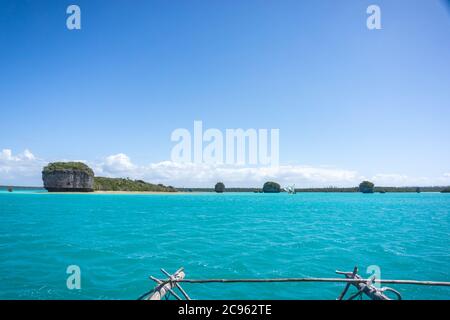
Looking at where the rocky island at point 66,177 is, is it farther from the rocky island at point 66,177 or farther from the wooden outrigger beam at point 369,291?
the wooden outrigger beam at point 369,291

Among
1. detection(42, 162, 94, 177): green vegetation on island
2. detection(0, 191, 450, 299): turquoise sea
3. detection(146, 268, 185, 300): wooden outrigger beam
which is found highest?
detection(42, 162, 94, 177): green vegetation on island

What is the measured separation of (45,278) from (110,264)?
14.1 ft

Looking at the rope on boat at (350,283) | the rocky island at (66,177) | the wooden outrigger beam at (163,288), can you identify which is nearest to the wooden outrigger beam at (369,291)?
the rope on boat at (350,283)

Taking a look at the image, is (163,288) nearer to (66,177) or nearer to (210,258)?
(210,258)

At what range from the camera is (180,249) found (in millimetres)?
24922

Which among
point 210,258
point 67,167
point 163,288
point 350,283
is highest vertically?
point 67,167

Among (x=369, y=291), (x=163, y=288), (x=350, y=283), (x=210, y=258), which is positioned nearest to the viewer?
(x=369, y=291)

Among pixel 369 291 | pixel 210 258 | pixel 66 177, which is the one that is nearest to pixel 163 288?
pixel 369 291

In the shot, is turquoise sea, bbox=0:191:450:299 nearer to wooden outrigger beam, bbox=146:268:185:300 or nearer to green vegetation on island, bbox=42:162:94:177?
wooden outrigger beam, bbox=146:268:185:300

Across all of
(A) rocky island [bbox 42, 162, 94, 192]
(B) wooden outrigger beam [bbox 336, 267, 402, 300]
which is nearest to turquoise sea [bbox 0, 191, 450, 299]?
(B) wooden outrigger beam [bbox 336, 267, 402, 300]

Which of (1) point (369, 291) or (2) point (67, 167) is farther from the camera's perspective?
(2) point (67, 167)

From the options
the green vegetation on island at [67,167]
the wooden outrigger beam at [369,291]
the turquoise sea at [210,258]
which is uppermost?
the green vegetation on island at [67,167]
